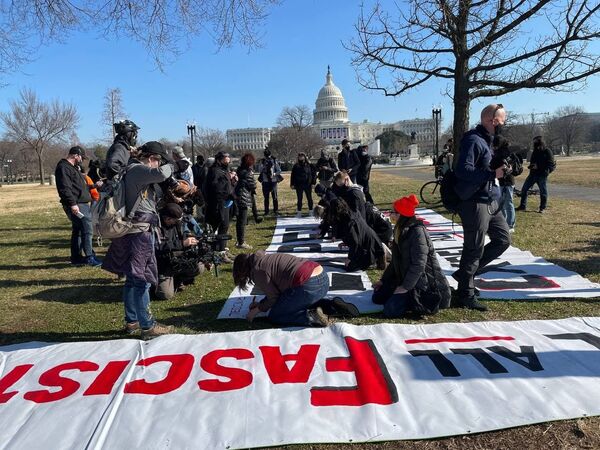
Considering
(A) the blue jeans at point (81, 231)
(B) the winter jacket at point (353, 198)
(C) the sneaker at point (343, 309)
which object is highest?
(B) the winter jacket at point (353, 198)

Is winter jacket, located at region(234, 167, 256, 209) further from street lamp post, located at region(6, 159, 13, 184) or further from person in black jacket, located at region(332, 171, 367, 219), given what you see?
street lamp post, located at region(6, 159, 13, 184)

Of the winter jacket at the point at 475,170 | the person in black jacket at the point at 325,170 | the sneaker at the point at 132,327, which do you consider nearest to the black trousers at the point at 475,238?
the winter jacket at the point at 475,170

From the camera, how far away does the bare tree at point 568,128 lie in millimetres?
74438

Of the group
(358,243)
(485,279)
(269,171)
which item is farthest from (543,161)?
(269,171)

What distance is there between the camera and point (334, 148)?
110 meters

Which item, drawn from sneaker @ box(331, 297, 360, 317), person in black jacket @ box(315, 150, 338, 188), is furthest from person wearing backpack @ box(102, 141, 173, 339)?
person in black jacket @ box(315, 150, 338, 188)

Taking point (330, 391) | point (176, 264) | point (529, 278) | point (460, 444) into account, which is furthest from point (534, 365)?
point (176, 264)

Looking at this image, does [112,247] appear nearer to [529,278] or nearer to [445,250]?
[529,278]

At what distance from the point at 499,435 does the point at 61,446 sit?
2.53 m

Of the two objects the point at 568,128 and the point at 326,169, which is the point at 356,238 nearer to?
the point at 326,169

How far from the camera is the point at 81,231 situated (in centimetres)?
737

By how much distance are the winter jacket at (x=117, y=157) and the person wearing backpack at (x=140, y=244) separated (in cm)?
67

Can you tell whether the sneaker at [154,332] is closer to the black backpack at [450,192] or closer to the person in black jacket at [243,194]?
the black backpack at [450,192]

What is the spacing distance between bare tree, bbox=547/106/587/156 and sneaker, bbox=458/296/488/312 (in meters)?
79.9
